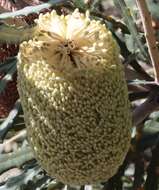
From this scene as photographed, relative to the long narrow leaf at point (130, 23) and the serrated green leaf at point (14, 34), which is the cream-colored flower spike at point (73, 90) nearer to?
the serrated green leaf at point (14, 34)

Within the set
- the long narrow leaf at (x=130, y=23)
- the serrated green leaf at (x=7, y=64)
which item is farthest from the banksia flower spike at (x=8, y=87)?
the long narrow leaf at (x=130, y=23)

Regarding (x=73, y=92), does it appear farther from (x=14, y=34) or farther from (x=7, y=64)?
(x=7, y=64)

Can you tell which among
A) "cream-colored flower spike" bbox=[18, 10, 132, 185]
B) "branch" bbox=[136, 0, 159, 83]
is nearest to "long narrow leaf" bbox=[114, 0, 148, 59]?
"branch" bbox=[136, 0, 159, 83]

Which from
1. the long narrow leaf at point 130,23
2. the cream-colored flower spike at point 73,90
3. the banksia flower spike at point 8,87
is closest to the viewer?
the cream-colored flower spike at point 73,90

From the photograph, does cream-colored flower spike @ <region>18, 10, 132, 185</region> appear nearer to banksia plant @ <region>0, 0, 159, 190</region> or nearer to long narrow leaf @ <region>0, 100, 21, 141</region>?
banksia plant @ <region>0, 0, 159, 190</region>

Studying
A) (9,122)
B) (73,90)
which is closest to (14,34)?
(73,90)

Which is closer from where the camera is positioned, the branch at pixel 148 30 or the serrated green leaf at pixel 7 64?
the branch at pixel 148 30

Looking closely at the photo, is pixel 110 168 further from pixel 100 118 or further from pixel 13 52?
pixel 13 52

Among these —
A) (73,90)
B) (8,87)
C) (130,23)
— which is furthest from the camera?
(8,87)

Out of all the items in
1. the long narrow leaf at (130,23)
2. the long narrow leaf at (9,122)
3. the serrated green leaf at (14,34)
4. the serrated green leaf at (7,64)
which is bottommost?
the long narrow leaf at (9,122)
